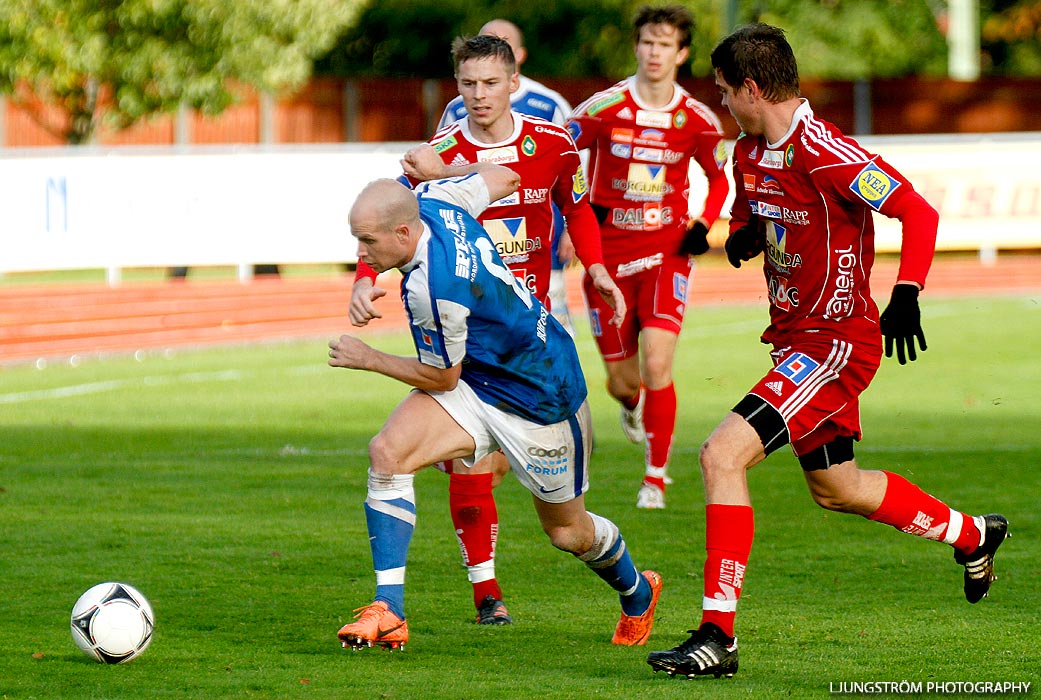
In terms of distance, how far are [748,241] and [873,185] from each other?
0.67 metres

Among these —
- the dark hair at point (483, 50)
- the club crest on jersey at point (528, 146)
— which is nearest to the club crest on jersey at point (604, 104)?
the club crest on jersey at point (528, 146)

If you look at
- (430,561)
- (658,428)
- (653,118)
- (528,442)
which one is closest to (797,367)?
(528,442)

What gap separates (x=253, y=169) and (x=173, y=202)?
1.02 m

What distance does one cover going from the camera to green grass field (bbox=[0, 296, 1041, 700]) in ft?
17.8

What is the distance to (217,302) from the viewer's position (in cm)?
1838

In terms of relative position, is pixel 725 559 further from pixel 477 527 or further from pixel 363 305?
pixel 363 305

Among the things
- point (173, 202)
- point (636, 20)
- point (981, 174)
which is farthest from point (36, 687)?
point (981, 174)

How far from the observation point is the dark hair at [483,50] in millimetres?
6812

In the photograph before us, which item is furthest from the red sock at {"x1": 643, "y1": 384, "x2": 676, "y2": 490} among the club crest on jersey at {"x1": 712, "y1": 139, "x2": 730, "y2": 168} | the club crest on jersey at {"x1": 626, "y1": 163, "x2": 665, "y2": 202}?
the club crest on jersey at {"x1": 712, "y1": 139, "x2": 730, "y2": 168}

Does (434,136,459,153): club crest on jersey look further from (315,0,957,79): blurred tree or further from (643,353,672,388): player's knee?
(315,0,957,79): blurred tree

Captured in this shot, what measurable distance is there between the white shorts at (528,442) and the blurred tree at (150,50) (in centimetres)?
2039

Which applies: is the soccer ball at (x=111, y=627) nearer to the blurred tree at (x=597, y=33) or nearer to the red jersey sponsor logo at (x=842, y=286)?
the red jersey sponsor logo at (x=842, y=286)

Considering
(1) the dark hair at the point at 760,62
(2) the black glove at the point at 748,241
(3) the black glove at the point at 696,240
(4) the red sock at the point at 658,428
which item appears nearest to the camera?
(1) the dark hair at the point at 760,62

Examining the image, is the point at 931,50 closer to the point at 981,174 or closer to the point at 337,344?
the point at 981,174
